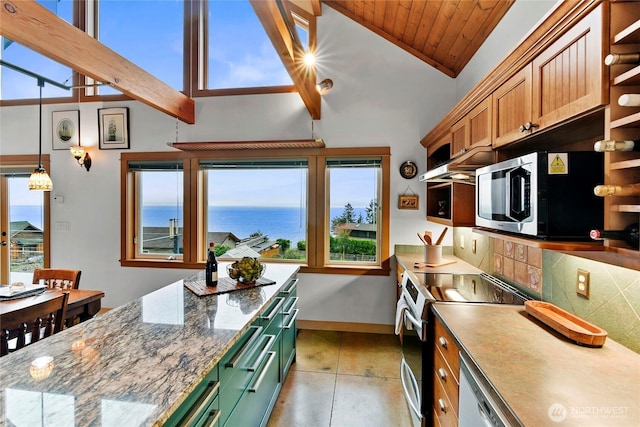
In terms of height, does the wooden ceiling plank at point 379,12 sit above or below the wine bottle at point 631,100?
above

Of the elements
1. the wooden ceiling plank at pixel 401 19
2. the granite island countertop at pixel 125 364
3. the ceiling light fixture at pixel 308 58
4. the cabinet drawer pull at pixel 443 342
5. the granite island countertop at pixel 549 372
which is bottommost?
the cabinet drawer pull at pixel 443 342

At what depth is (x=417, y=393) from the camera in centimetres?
184

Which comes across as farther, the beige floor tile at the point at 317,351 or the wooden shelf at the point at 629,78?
the beige floor tile at the point at 317,351

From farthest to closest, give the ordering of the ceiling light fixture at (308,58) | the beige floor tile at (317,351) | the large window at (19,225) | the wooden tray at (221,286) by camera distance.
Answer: the large window at (19,225)
the beige floor tile at (317,351)
the ceiling light fixture at (308,58)
the wooden tray at (221,286)

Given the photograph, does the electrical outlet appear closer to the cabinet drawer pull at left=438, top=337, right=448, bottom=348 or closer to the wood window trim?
the cabinet drawer pull at left=438, top=337, right=448, bottom=348

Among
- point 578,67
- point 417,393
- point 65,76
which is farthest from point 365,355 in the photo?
point 65,76

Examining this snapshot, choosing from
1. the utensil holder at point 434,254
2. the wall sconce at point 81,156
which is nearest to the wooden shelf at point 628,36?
the utensil holder at point 434,254

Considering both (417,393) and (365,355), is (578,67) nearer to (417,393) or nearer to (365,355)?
(417,393)

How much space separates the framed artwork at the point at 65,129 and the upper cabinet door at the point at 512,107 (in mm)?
4734

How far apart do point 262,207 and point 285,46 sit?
1992 mm

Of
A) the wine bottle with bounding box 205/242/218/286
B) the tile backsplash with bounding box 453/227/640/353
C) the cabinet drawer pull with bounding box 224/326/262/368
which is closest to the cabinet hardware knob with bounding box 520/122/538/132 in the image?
the tile backsplash with bounding box 453/227/640/353

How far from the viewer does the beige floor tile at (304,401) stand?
2.01 meters

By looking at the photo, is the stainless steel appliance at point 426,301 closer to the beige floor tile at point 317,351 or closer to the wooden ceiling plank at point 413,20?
the beige floor tile at point 317,351

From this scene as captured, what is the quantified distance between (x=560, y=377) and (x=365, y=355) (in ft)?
6.92
